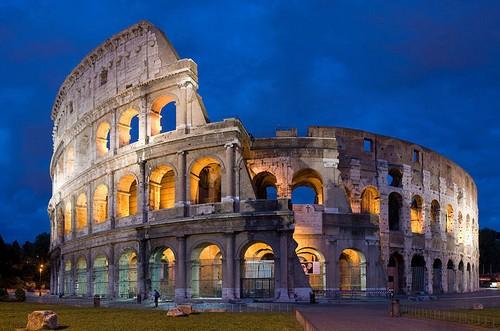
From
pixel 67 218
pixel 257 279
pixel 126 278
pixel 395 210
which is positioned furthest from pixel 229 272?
pixel 67 218

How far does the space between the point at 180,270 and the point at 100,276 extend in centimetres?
874

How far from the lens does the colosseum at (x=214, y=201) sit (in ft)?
93.8

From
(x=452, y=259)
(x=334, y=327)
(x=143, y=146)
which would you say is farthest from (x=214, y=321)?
(x=452, y=259)

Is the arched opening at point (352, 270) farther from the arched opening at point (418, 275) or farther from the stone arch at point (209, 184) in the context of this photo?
the stone arch at point (209, 184)

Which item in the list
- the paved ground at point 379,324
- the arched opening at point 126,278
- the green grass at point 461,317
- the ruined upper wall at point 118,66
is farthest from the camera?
the ruined upper wall at point 118,66

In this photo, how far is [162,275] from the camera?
32250 mm

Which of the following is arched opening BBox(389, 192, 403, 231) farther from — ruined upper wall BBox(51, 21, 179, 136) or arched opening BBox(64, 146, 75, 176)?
arched opening BBox(64, 146, 75, 176)

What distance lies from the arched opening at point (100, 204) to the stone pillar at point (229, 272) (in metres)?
10.9

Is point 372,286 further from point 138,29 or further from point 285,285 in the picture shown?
point 138,29

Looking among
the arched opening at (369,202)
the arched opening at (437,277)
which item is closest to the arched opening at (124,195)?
the arched opening at (369,202)

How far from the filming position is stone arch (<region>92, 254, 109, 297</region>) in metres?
34.9

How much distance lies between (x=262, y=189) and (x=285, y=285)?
10.1 m

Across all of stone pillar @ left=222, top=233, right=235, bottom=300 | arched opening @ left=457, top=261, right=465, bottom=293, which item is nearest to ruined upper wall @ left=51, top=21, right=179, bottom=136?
stone pillar @ left=222, top=233, right=235, bottom=300

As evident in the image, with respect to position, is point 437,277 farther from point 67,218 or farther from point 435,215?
point 67,218
